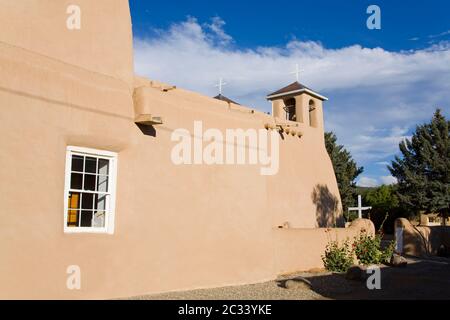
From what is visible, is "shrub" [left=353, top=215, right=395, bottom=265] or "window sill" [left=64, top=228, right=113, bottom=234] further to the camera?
"shrub" [left=353, top=215, right=395, bottom=265]

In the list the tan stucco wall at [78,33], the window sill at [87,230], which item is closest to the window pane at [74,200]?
the window sill at [87,230]

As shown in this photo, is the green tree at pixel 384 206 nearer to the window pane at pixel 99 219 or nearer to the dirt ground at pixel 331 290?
the dirt ground at pixel 331 290

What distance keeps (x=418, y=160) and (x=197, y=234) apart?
88.1 feet

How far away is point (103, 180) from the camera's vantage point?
9.09m

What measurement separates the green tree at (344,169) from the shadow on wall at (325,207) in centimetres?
1204

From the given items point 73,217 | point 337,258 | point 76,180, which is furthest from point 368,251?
point 76,180

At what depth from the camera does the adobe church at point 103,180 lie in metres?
7.61

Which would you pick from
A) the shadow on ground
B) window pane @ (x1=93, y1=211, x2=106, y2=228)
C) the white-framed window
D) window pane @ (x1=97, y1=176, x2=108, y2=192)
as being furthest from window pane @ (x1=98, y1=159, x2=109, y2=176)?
the shadow on ground

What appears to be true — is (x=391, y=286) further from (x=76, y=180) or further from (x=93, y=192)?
(x=76, y=180)

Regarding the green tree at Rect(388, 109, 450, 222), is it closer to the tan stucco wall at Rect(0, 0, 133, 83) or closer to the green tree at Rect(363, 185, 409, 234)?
the green tree at Rect(363, 185, 409, 234)

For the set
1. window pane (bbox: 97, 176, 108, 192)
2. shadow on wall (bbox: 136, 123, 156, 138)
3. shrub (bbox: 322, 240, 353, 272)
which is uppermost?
shadow on wall (bbox: 136, 123, 156, 138)

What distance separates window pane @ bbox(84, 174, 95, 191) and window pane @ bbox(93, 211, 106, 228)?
477 mm

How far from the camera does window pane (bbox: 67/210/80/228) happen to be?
8.78 m
